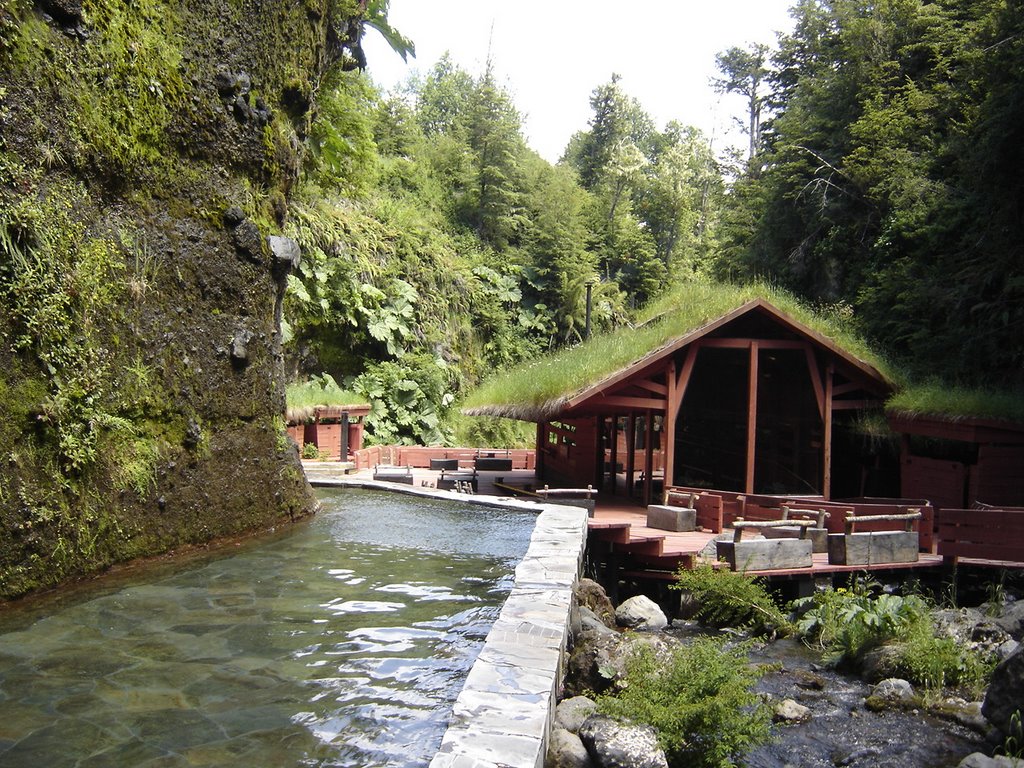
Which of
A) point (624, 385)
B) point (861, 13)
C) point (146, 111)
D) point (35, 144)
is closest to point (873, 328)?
point (624, 385)

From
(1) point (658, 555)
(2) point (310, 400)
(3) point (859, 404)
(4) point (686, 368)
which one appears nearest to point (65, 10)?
(1) point (658, 555)

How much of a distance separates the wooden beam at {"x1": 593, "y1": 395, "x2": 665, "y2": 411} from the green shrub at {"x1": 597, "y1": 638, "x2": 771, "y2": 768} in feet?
30.0

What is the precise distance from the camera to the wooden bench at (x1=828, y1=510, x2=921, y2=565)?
11.7m

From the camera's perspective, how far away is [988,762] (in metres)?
6.23

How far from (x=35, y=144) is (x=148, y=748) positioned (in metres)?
5.03

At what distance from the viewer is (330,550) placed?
28.8ft

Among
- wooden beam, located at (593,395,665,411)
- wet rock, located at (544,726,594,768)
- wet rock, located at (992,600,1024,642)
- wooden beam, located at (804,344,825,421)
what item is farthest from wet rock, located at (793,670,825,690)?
wooden beam, located at (804,344,825,421)

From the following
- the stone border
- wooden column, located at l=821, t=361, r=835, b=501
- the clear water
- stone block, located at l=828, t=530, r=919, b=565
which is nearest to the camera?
the stone border

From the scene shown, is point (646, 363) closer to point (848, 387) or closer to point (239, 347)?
point (848, 387)

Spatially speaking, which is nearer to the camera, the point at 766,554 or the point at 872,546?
the point at 766,554

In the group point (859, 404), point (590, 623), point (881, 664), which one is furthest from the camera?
point (859, 404)

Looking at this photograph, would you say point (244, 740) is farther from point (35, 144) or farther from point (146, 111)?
point (146, 111)

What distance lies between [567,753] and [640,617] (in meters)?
5.37

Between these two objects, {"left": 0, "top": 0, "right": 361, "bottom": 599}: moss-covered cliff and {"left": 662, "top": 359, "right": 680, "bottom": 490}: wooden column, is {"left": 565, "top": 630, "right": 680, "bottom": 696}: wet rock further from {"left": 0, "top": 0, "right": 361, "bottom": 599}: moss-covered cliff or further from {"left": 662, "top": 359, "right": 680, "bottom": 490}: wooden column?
{"left": 662, "top": 359, "right": 680, "bottom": 490}: wooden column
